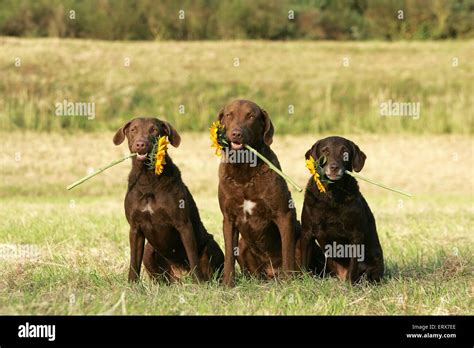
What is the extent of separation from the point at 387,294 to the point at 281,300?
1005mm

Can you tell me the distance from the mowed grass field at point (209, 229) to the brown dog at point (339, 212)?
0.35m

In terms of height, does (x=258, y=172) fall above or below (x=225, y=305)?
above

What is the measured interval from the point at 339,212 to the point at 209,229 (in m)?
4.62

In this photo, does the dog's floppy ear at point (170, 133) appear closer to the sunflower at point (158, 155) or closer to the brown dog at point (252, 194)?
the sunflower at point (158, 155)

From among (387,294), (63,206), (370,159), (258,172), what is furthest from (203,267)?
(370,159)

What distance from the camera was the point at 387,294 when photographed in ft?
27.6

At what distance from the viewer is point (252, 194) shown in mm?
8750

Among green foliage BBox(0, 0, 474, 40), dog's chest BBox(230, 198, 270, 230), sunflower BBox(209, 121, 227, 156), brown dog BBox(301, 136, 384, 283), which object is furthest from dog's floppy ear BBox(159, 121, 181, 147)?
green foliage BBox(0, 0, 474, 40)

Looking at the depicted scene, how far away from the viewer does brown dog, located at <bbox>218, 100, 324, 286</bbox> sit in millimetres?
8664

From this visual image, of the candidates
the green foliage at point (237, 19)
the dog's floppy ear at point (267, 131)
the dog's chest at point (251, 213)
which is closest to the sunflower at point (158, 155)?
the dog's chest at point (251, 213)

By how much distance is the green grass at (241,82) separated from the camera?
27891mm

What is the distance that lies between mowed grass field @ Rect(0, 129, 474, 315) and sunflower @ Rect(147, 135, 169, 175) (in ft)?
3.25

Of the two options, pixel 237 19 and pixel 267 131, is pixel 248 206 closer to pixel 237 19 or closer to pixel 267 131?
pixel 267 131

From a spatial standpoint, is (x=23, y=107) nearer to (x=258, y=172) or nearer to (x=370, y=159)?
(x=370, y=159)
